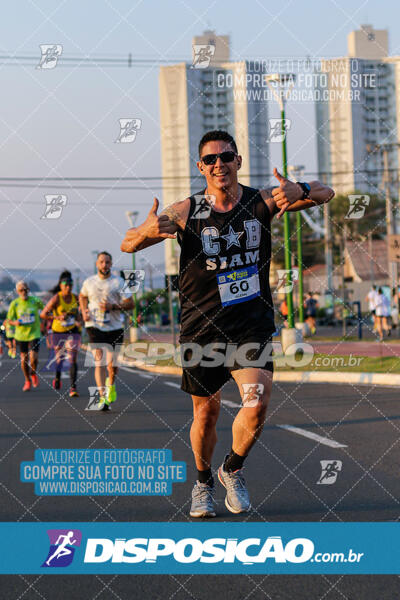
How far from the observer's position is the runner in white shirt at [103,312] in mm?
11250

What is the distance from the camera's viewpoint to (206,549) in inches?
179

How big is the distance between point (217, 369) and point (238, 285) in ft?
1.72

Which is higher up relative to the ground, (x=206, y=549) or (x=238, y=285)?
(x=238, y=285)

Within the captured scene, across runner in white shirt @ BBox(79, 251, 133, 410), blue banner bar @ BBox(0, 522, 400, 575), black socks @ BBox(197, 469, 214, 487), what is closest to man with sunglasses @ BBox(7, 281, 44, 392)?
runner in white shirt @ BBox(79, 251, 133, 410)

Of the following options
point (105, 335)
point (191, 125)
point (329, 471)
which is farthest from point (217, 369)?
point (191, 125)

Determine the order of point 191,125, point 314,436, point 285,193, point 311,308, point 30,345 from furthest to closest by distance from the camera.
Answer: point 191,125, point 311,308, point 30,345, point 314,436, point 285,193

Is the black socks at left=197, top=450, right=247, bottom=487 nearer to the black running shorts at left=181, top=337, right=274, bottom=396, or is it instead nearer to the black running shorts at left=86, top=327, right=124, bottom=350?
the black running shorts at left=181, top=337, right=274, bottom=396

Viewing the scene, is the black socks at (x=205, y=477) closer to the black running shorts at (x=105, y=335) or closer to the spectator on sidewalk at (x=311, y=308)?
the black running shorts at (x=105, y=335)

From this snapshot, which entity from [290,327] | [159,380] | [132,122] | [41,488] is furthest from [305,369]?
[41,488]

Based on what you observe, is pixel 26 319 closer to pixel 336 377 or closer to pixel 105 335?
pixel 105 335

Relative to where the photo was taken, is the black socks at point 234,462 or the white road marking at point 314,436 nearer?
the black socks at point 234,462

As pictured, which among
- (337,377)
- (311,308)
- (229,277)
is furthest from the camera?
(311,308)

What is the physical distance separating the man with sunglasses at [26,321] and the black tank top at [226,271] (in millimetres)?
9737

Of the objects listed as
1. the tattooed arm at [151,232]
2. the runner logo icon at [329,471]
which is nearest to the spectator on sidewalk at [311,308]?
the runner logo icon at [329,471]
